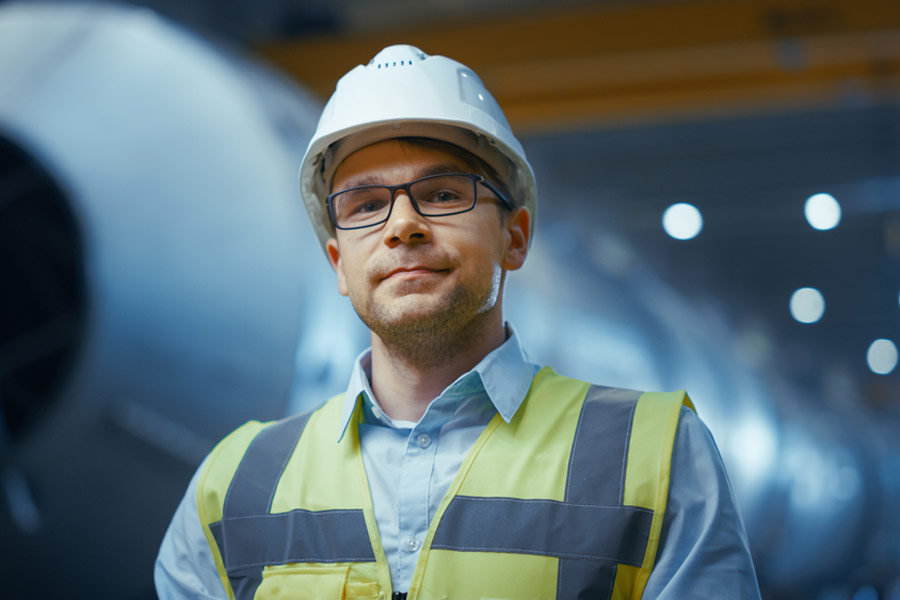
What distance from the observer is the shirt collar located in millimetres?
1570

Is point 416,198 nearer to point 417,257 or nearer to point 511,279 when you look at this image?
point 417,257

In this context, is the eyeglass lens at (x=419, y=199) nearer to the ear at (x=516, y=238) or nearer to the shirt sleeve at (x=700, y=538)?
the ear at (x=516, y=238)

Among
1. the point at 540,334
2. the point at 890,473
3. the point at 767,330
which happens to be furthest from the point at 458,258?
the point at 890,473

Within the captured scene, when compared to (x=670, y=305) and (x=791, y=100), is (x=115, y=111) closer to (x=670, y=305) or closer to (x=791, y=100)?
(x=670, y=305)

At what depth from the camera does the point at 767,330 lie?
9.30 meters

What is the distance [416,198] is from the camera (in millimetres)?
1610

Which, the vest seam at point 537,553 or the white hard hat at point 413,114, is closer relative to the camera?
the vest seam at point 537,553

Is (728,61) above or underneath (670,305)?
above

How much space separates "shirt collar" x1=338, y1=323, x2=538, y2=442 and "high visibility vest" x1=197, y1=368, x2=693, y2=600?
0.02 m

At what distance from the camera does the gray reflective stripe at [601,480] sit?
1.38m

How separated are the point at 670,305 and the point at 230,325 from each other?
162 inches

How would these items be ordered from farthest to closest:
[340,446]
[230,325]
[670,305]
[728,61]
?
[728,61] < [670,305] < [230,325] < [340,446]

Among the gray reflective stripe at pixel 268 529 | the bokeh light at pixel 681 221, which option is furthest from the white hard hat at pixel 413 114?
the bokeh light at pixel 681 221

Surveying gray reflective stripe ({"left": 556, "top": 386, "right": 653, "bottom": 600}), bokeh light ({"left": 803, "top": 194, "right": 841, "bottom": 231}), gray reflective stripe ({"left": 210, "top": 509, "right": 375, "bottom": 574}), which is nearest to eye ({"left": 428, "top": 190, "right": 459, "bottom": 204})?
gray reflective stripe ({"left": 556, "top": 386, "right": 653, "bottom": 600})
